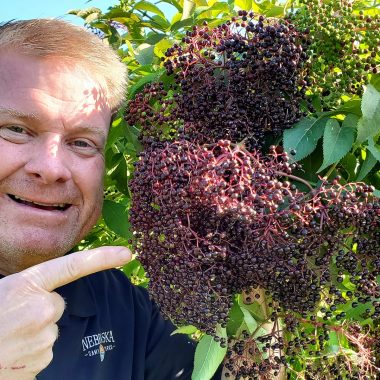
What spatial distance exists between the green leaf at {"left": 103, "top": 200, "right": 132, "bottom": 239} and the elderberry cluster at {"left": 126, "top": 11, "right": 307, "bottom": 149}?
603 millimetres

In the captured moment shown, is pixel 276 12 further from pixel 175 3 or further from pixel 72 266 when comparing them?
pixel 72 266

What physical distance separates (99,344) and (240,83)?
116 cm

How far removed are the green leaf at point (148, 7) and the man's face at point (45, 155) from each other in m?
0.55

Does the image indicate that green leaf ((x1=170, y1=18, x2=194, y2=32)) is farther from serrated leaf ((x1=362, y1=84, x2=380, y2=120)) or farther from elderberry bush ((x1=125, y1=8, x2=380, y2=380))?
serrated leaf ((x1=362, y1=84, x2=380, y2=120))

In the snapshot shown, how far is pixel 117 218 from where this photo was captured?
2.11m

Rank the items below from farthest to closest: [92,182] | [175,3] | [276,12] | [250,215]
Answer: [175,3] < [92,182] < [276,12] < [250,215]

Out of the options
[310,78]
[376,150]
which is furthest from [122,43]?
[376,150]

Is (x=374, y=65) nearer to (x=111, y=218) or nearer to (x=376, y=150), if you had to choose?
(x=376, y=150)

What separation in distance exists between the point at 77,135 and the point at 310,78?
2.73 ft

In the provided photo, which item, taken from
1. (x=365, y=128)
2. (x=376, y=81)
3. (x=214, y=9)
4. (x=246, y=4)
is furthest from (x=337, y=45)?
(x=214, y=9)

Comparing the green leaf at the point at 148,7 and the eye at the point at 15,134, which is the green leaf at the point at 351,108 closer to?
the eye at the point at 15,134

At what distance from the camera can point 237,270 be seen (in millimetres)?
1286

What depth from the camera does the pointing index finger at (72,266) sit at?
136cm

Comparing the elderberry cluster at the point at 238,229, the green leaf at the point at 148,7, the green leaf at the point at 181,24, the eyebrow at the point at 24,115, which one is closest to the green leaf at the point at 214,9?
the green leaf at the point at 181,24
